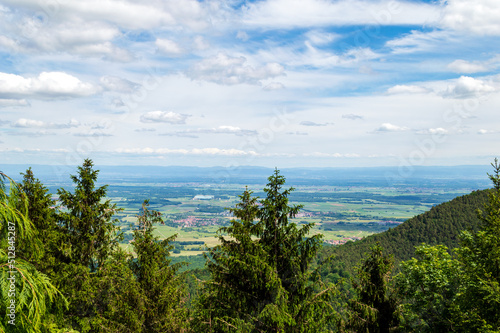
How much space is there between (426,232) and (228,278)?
337 ft

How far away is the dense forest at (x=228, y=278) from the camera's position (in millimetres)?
9695

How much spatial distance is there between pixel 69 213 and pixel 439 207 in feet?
381

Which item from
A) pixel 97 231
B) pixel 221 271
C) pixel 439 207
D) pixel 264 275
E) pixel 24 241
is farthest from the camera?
pixel 439 207

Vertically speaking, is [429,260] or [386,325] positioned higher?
[429,260]

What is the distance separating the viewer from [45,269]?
13.7m

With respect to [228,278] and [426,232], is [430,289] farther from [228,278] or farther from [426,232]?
[426,232]

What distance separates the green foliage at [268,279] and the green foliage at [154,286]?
353 cm

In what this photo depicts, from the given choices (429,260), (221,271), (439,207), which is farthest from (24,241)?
(439,207)

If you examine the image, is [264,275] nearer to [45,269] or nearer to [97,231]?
[97,231]

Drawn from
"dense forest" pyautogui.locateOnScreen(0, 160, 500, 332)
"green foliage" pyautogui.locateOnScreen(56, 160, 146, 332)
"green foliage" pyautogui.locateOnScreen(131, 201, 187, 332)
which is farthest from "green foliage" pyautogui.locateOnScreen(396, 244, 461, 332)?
"green foliage" pyautogui.locateOnScreen(56, 160, 146, 332)

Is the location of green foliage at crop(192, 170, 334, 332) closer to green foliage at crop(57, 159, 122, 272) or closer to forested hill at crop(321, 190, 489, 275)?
green foliage at crop(57, 159, 122, 272)

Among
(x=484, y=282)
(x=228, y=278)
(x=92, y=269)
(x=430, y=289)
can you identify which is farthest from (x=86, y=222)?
(x=430, y=289)

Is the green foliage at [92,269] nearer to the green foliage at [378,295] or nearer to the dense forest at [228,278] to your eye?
the dense forest at [228,278]

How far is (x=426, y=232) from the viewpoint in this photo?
97750mm
